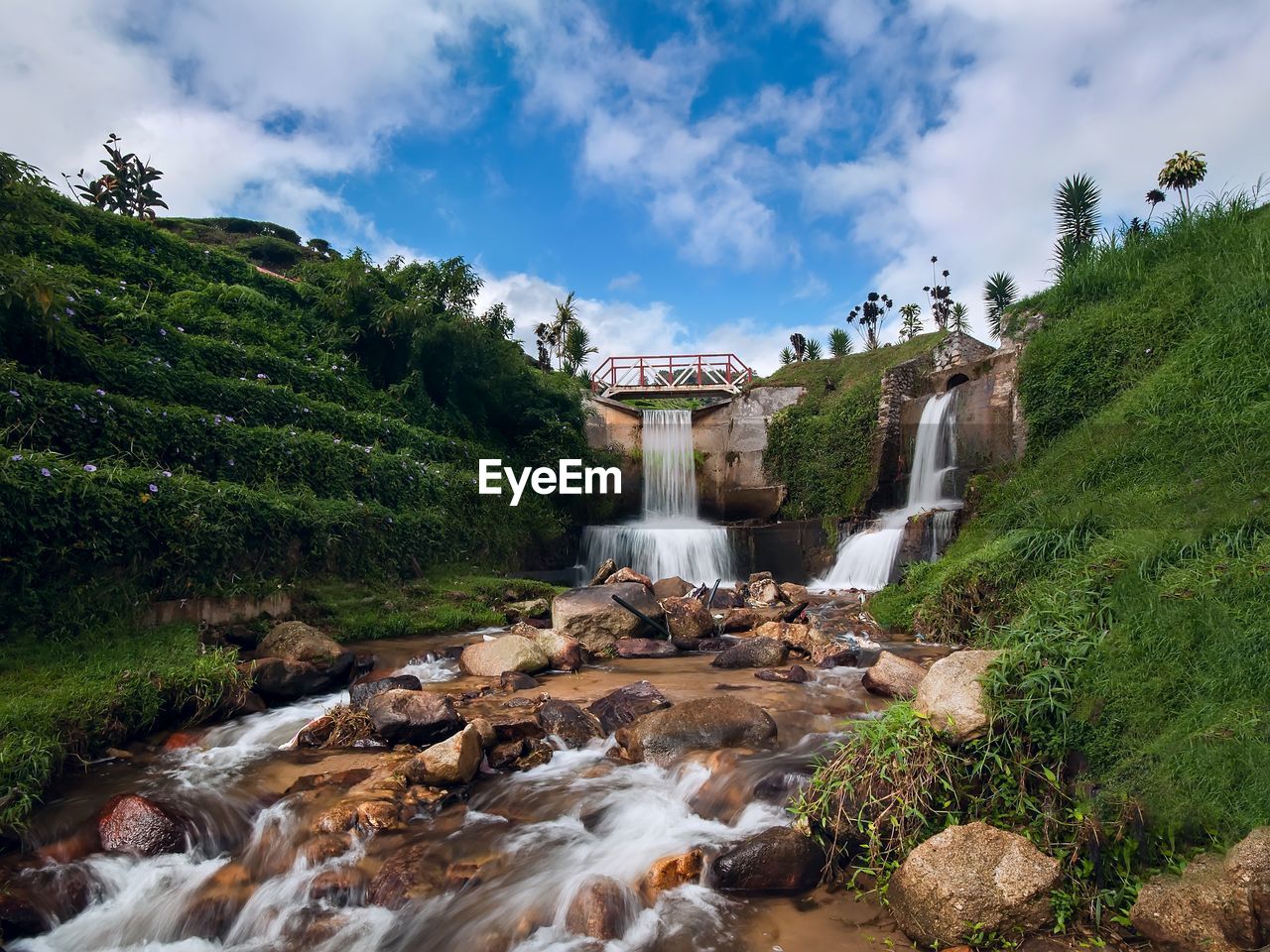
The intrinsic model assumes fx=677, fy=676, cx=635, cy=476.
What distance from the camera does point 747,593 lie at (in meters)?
12.6

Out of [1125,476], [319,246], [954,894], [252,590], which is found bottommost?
[954,894]

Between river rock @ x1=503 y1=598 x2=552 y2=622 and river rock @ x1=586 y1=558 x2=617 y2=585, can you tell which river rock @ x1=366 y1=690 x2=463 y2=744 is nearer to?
river rock @ x1=503 y1=598 x2=552 y2=622

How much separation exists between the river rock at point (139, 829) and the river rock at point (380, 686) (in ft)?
7.24

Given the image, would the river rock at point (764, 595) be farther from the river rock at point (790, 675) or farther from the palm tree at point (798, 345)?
the palm tree at point (798, 345)

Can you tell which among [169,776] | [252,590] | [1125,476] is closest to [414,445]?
[252,590]

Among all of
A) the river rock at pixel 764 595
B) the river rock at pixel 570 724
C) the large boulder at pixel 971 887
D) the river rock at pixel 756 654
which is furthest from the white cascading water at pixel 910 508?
the large boulder at pixel 971 887

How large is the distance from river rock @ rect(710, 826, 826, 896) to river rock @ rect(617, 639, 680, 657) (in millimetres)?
4993

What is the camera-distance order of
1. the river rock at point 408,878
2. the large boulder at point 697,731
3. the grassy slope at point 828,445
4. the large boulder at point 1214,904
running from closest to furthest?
1. the large boulder at point 1214,904
2. the river rock at point 408,878
3. the large boulder at point 697,731
4. the grassy slope at point 828,445

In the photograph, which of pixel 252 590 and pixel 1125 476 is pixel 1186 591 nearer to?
pixel 1125 476

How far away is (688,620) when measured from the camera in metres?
9.26

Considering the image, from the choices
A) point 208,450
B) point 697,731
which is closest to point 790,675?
point 697,731

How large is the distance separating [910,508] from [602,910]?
43.8 ft

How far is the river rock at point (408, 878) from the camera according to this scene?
346cm

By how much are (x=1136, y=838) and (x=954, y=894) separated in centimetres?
92
